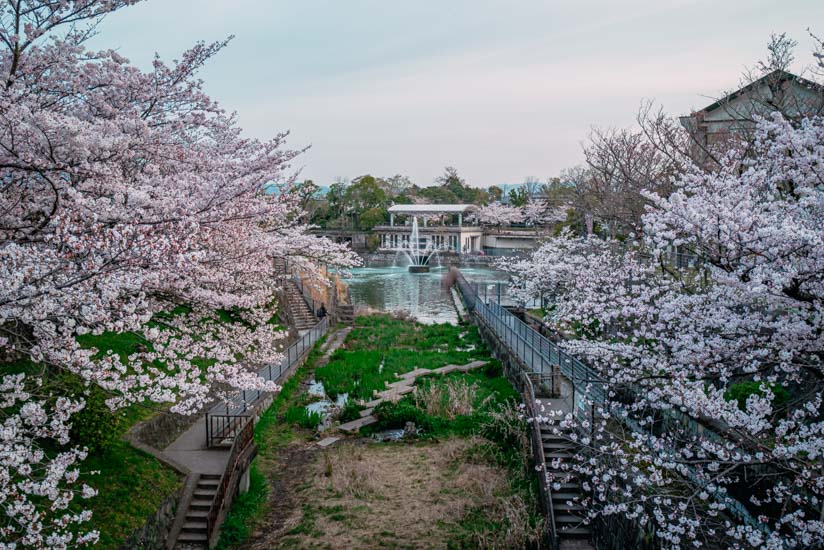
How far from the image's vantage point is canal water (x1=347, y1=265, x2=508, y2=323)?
38000 mm

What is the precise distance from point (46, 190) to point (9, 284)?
3851mm

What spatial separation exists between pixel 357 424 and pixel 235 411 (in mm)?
3338

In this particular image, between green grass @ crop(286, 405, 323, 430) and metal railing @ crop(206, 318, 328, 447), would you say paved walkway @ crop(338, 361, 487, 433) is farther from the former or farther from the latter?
metal railing @ crop(206, 318, 328, 447)

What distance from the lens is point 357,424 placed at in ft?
51.2

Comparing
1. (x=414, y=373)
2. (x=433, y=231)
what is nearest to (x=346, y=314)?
(x=414, y=373)

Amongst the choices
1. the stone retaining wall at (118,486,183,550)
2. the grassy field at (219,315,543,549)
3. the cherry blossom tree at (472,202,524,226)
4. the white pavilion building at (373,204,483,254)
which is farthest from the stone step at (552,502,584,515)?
the cherry blossom tree at (472,202,524,226)

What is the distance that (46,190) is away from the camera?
8.15 m

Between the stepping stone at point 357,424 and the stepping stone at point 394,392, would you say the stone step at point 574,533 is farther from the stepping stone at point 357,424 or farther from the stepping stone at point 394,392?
the stepping stone at point 394,392

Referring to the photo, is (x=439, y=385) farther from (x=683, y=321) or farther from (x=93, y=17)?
(x=93, y=17)

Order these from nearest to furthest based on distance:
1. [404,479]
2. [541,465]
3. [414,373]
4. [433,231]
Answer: [541,465], [404,479], [414,373], [433,231]

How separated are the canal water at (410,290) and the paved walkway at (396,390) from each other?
40.1ft

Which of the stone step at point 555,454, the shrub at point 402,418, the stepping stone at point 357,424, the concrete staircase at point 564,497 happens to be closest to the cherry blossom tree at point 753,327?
the concrete staircase at point 564,497

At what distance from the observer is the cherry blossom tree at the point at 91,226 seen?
5387 mm

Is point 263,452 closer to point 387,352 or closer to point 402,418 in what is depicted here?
point 402,418
